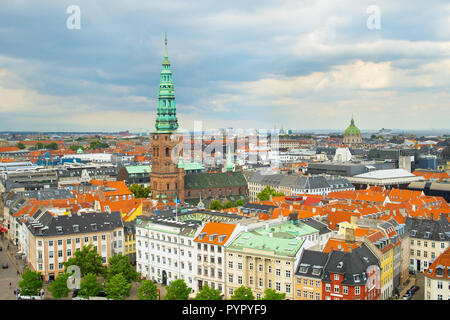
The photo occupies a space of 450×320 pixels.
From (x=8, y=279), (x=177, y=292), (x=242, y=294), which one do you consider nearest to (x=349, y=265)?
(x=242, y=294)

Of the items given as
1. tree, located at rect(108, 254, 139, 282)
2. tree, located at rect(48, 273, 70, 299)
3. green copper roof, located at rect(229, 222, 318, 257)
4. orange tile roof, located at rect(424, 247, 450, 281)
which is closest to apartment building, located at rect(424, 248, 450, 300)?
orange tile roof, located at rect(424, 247, 450, 281)

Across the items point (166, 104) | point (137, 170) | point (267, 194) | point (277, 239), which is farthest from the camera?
point (137, 170)

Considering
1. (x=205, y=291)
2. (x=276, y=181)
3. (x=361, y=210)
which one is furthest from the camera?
(x=276, y=181)

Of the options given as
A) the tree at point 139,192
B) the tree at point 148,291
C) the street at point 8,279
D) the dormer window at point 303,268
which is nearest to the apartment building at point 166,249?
the tree at point 148,291

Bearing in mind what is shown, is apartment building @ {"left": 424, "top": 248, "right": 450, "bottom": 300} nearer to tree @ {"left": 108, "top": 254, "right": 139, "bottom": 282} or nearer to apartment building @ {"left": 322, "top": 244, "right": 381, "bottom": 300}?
apartment building @ {"left": 322, "top": 244, "right": 381, "bottom": 300}

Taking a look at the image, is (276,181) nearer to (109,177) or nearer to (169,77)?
(169,77)

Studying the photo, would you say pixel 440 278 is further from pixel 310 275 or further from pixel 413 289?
pixel 310 275
